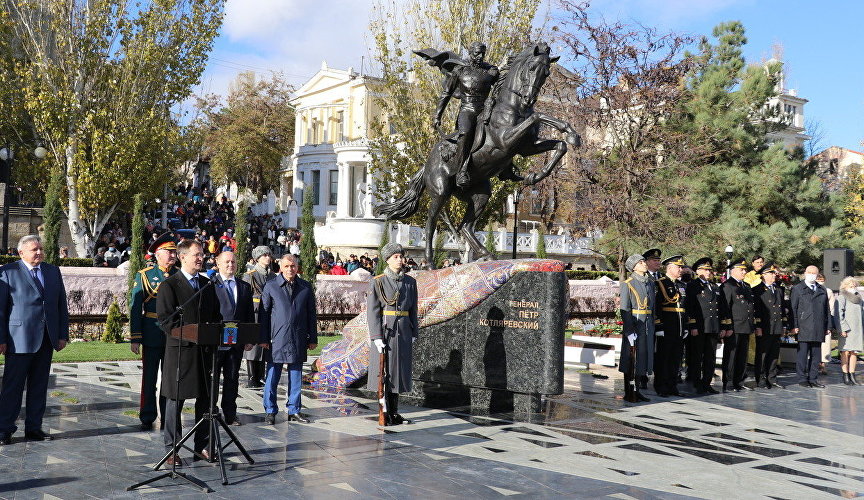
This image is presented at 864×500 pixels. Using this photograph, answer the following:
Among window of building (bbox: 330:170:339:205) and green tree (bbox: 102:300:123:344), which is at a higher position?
window of building (bbox: 330:170:339:205)

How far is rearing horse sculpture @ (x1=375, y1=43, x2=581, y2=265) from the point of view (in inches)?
424

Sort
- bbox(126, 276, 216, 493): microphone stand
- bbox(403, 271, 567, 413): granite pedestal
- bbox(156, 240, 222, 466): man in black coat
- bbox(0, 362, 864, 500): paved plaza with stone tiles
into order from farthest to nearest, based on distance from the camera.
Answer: bbox(403, 271, 567, 413): granite pedestal, bbox(156, 240, 222, 466): man in black coat, bbox(0, 362, 864, 500): paved plaza with stone tiles, bbox(126, 276, 216, 493): microphone stand

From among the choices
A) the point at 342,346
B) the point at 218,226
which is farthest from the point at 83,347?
the point at 218,226

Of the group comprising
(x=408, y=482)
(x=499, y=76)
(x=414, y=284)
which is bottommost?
(x=408, y=482)

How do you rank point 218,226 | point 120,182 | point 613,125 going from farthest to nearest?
point 218,226, point 613,125, point 120,182

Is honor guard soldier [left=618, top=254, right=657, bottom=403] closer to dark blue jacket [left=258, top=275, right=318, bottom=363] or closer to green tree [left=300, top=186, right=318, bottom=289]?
dark blue jacket [left=258, top=275, right=318, bottom=363]


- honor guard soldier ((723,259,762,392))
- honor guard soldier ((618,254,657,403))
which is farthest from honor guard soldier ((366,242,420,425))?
honor guard soldier ((723,259,762,392))

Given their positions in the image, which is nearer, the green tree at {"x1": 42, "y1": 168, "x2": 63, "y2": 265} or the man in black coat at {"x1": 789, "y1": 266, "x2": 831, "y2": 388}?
the man in black coat at {"x1": 789, "y1": 266, "x2": 831, "y2": 388}

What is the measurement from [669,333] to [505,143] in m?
3.96

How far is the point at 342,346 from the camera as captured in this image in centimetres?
1216

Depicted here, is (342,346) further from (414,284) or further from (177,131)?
(177,131)

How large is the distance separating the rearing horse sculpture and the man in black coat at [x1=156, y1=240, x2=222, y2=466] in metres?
5.14

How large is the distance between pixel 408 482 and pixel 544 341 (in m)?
3.76

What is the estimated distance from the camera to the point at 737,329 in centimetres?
1332
